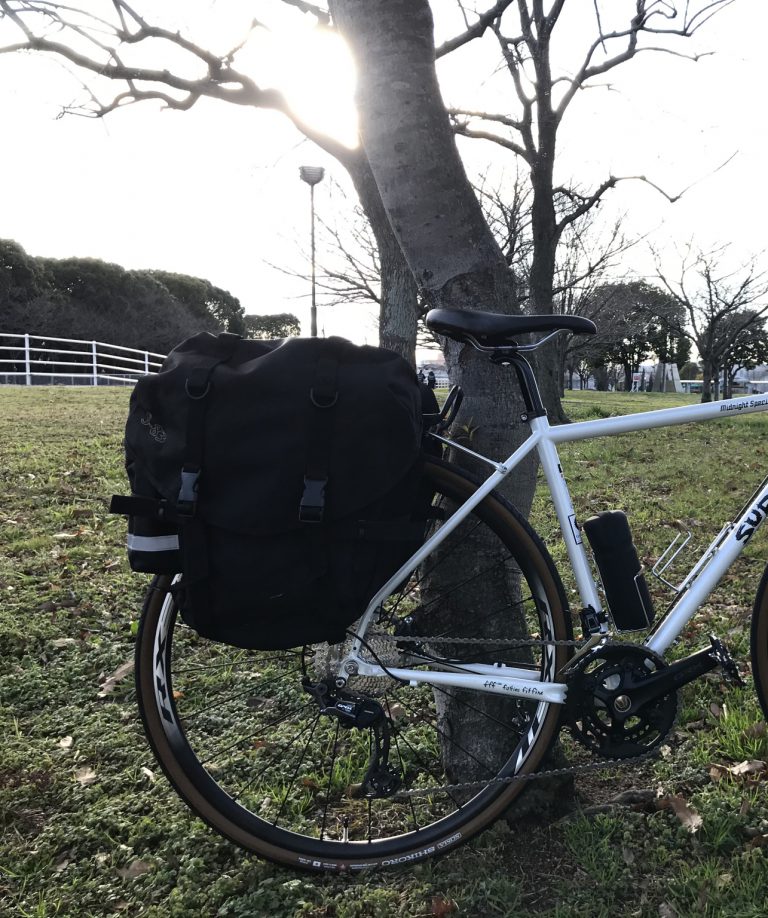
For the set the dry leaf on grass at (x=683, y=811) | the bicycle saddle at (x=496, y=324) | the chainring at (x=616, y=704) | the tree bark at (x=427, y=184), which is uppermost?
the tree bark at (x=427, y=184)

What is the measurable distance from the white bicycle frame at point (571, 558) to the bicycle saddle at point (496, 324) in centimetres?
26

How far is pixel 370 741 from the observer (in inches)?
85.4

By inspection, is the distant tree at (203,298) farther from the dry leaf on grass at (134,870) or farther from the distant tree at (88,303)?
the dry leaf on grass at (134,870)

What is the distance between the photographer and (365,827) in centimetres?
208

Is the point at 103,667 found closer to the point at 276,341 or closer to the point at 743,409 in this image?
the point at 276,341

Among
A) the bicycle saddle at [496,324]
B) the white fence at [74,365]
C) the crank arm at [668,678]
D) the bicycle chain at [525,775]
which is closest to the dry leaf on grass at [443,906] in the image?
the bicycle chain at [525,775]

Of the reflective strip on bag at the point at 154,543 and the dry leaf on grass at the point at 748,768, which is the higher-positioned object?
the reflective strip on bag at the point at 154,543

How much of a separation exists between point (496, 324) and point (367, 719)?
1.15 m

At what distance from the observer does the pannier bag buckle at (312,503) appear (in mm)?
1644

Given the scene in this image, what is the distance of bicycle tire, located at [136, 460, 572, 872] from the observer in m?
1.90

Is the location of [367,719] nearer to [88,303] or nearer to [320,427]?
[320,427]

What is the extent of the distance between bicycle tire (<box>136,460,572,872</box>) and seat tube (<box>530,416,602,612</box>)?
0.08 metres

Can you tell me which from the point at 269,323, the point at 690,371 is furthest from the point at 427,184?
the point at 690,371

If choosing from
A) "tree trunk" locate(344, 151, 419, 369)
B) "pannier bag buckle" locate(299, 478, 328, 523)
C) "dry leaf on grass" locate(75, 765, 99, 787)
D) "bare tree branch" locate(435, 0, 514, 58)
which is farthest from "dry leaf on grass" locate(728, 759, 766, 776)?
"bare tree branch" locate(435, 0, 514, 58)
